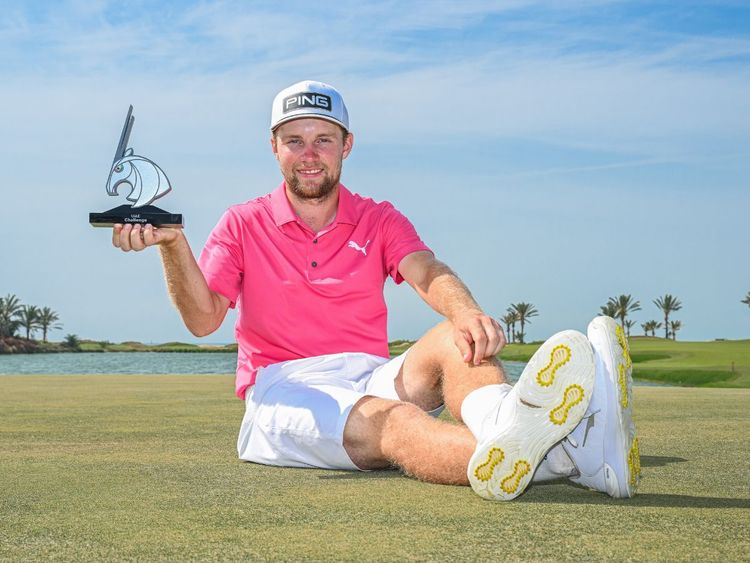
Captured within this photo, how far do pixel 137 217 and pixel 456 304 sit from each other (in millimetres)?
1402

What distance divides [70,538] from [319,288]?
1.97m

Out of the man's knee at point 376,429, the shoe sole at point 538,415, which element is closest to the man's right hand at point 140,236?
the man's knee at point 376,429

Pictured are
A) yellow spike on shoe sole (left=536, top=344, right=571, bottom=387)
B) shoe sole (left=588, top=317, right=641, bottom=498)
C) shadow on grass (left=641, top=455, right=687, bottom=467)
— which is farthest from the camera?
shadow on grass (left=641, top=455, right=687, bottom=467)

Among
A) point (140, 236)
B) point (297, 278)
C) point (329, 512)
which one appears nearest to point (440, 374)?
point (297, 278)

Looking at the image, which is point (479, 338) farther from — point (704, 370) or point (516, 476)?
point (704, 370)

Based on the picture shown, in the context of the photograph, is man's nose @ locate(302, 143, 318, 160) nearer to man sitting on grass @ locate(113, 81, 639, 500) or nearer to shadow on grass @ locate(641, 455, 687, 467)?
man sitting on grass @ locate(113, 81, 639, 500)

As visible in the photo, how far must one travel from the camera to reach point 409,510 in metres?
2.70

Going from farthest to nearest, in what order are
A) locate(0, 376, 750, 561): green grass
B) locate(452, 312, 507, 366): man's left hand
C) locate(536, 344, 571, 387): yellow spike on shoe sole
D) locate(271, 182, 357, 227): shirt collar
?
locate(271, 182, 357, 227): shirt collar < locate(452, 312, 507, 366): man's left hand < locate(536, 344, 571, 387): yellow spike on shoe sole < locate(0, 376, 750, 561): green grass

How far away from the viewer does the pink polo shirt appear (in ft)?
13.6

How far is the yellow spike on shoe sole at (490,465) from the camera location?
2771 millimetres

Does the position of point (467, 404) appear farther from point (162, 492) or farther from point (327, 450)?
point (162, 492)

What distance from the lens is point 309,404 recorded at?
372 centimetres

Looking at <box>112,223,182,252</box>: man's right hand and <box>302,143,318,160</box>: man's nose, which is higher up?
<box>302,143,318,160</box>: man's nose

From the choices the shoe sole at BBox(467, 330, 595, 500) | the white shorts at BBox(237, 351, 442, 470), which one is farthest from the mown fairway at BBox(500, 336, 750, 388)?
the shoe sole at BBox(467, 330, 595, 500)
